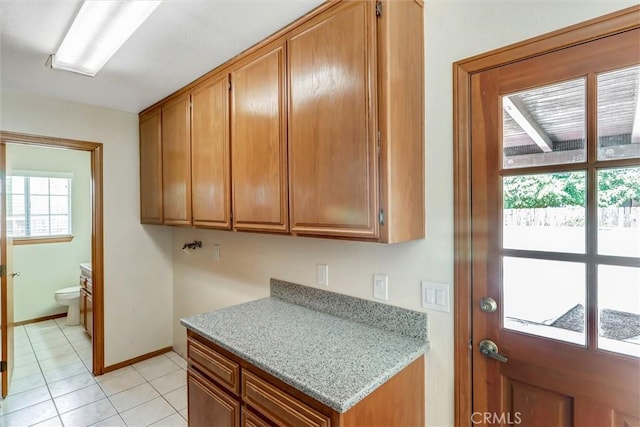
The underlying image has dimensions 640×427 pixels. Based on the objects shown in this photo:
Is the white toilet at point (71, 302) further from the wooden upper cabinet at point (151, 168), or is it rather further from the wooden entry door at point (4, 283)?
the wooden upper cabinet at point (151, 168)

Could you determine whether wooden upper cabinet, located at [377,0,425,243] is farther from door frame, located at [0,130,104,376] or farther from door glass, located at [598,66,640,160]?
door frame, located at [0,130,104,376]

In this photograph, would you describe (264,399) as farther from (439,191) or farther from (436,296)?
(439,191)

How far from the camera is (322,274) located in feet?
6.05

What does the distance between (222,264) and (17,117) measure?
6.22 feet

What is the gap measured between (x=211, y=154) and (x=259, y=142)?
1.66 ft

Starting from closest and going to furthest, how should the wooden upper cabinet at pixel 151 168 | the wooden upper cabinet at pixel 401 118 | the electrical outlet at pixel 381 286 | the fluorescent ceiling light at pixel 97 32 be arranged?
the wooden upper cabinet at pixel 401 118
the fluorescent ceiling light at pixel 97 32
the electrical outlet at pixel 381 286
the wooden upper cabinet at pixel 151 168

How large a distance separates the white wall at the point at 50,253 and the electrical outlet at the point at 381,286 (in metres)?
4.09

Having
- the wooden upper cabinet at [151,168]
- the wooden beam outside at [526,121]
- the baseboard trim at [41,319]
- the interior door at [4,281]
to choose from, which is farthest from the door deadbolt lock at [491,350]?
the baseboard trim at [41,319]

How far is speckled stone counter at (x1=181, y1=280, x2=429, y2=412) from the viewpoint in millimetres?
1117

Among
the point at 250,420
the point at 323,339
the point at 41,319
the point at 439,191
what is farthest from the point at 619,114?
the point at 41,319

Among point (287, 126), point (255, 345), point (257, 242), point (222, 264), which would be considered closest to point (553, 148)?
point (287, 126)

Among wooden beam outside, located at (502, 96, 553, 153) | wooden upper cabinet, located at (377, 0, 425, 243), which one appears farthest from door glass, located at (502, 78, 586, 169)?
wooden upper cabinet, located at (377, 0, 425, 243)

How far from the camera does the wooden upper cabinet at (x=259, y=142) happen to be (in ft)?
5.18

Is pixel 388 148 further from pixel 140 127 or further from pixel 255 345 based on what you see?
pixel 140 127
